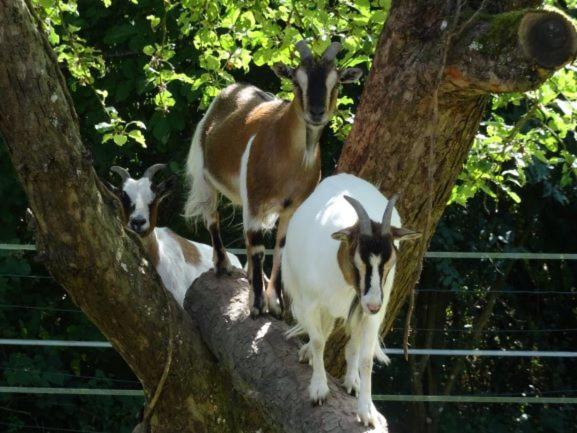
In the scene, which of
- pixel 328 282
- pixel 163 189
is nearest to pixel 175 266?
pixel 163 189

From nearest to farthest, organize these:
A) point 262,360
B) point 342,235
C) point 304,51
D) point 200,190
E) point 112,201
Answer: point 342,235 → point 112,201 → point 262,360 → point 304,51 → point 200,190

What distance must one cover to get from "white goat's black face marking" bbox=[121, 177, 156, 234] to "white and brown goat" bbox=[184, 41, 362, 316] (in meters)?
0.47

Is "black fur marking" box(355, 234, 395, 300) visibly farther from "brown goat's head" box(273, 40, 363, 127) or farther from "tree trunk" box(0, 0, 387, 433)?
"brown goat's head" box(273, 40, 363, 127)

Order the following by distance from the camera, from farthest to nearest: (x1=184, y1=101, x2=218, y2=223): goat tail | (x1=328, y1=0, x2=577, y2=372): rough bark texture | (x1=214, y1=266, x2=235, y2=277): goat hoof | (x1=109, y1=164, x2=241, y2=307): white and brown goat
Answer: (x1=109, y1=164, x2=241, y2=307): white and brown goat, (x1=184, y1=101, x2=218, y2=223): goat tail, (x1=214, y1=266, x2=235, y2=277): goat hoof, (x1=328, y1=0, x2=577, y2=372): rough bark texture

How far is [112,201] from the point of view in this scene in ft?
14.8

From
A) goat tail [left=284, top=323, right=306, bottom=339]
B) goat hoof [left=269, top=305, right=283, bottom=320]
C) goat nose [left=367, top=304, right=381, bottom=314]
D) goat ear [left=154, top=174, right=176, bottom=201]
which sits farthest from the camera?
goat ear [left=154, top=174, right=176, bottom=201]

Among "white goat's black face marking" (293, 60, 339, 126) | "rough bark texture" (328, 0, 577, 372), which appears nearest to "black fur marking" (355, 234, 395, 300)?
"rough bark texture" (328, 0, 577, 372)

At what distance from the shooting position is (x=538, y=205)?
8.99 metres

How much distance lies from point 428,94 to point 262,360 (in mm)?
1366

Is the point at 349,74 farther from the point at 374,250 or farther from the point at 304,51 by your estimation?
the point at 374,250

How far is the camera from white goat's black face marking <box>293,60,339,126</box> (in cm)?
520

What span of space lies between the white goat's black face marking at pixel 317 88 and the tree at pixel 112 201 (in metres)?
0.19

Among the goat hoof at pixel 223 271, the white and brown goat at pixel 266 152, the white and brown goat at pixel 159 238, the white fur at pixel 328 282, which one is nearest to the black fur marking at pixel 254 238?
the white and brown goat at pixel 266 152

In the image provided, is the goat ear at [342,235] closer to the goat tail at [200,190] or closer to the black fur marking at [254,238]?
the black fur marking at [254,238]
